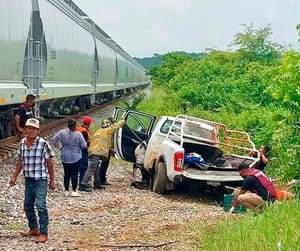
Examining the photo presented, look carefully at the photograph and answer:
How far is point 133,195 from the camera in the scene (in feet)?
44.6

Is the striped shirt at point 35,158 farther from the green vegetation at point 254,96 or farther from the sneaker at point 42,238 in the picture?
the green vegetation at point 254,96

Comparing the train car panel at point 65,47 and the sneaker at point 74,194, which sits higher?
the train car panel at point 65,47

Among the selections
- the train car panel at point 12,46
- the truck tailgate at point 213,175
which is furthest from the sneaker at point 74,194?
the truck tailgate at point 213,175

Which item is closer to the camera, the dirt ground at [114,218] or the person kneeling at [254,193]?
the dirt ground at [114,218]

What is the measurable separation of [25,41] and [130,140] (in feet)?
10.2

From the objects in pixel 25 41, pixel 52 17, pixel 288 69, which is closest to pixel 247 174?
pixel 288 69

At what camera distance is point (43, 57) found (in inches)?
680

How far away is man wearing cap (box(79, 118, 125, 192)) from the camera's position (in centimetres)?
1399

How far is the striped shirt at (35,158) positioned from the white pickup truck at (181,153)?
5.10 m

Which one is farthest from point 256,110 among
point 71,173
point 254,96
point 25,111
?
point 71,173

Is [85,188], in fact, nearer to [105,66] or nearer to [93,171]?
[93,171]

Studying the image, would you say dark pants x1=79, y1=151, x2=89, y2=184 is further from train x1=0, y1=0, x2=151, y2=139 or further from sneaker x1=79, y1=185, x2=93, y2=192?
train x1=0, y1=0, x2=151, y2=139

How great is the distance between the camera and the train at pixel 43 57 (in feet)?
44.6

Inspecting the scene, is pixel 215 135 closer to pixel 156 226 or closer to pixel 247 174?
pixel 247 174
